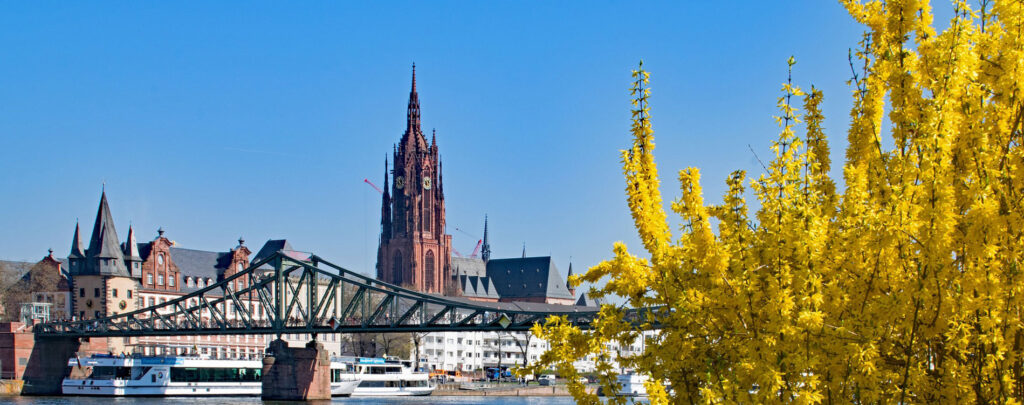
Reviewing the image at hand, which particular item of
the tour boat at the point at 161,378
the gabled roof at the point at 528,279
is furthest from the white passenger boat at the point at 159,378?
the gabled roof at the point at 528,279

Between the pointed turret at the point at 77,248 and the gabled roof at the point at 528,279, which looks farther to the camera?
the gabled roof at the point at 528,279

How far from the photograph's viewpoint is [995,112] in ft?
30.1

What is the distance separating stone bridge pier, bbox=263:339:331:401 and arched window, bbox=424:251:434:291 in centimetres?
11019

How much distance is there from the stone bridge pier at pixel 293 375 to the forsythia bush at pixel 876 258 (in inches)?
2369

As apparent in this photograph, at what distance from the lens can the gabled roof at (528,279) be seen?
190500 millimetres

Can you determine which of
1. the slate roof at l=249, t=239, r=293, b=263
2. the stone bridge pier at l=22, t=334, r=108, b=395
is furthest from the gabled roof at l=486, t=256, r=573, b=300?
the stone bridge pier at l=22, t=334, r=108, b=395

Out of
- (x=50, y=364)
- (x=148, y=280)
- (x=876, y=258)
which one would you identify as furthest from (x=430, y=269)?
(x=876, y=258)

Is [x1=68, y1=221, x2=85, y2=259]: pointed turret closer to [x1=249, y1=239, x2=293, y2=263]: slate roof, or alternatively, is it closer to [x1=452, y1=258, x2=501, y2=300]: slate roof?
[x1=249, y1=239, x2=293, y2=263]: slate roof

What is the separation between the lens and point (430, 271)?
181250 mm

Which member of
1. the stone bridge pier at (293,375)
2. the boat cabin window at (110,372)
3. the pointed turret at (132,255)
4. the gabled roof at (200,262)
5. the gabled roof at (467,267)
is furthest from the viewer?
the gabled roof at (467,267)

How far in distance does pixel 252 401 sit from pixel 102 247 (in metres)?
30.9

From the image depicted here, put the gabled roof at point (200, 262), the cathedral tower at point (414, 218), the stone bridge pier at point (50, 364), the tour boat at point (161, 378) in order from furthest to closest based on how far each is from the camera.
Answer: the cathedral tower at point (414, 218) → the gabled roof at point (200, 262) → the stone bridge pier at point (50, 364) → the tour boat at point (161, 378)

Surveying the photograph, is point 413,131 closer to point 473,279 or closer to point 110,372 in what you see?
point 473,279

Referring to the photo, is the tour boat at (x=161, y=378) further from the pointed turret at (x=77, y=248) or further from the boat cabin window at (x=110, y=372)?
the pointed turret at (x=77, y=248)
